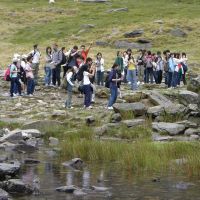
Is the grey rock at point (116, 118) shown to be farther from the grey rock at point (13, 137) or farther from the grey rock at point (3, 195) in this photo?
the grey rock at point (3, 195)

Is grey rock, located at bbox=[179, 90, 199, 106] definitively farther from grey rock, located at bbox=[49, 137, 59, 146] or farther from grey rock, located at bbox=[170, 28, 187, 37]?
grey rock, located at bbox=[170, 28, 187, 37]

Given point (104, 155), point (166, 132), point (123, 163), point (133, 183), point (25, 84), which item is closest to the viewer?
point (133, 183)

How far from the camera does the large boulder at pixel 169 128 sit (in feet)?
79.2

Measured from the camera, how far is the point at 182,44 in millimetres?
62312

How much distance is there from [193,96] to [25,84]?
1103 centimetres

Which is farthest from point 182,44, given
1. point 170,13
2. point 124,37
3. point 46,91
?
point 46,91

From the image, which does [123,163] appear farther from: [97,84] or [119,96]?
[97,84]

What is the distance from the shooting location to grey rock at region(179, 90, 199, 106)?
91.4 feet

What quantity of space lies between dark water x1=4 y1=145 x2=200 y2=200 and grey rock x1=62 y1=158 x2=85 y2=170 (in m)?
0.20

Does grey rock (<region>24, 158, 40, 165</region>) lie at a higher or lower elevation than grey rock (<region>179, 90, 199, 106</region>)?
lower

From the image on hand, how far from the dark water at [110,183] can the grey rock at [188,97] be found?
1012 cm

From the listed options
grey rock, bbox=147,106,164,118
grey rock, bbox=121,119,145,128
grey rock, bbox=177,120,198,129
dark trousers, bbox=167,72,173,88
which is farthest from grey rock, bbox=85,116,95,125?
dark trousers, bbox=167,72,173,88

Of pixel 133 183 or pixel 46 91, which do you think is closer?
pixel 133 183

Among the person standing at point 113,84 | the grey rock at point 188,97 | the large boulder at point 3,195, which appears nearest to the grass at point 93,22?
the person standing at point 113,84
